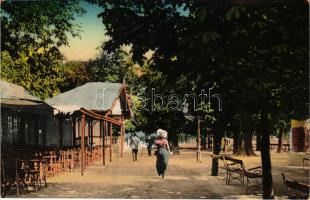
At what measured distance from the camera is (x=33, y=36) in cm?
1562

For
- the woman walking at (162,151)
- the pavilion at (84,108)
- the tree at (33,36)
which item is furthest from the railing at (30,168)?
the woman walking at (162,151)

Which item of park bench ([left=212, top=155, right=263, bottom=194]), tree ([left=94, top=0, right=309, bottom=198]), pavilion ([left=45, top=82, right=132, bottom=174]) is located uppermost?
tree ([left=94, top=0, right=309, bottom=198])

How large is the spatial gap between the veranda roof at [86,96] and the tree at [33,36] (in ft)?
5.23

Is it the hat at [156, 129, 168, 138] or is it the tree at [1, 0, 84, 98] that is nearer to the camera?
the tree at [1, 0, 84, 98]

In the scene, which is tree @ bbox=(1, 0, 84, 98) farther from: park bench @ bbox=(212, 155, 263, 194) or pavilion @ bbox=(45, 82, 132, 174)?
park bench @ bbox=(212, 155, 263, 194)

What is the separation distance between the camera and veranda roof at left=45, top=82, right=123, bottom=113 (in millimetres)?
18047

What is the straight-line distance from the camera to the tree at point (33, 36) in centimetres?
1459

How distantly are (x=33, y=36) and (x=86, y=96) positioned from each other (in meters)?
3.93

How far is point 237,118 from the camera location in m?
14.9

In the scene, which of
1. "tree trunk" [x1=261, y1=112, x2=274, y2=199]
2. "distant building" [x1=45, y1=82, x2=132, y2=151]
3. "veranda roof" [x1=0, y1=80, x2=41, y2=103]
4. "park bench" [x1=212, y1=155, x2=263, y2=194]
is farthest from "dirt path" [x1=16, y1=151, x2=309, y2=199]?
"veranda roof" [x1=0, y1=80, x2=41, y2=103]

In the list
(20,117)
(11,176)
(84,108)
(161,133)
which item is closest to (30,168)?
(11,176)

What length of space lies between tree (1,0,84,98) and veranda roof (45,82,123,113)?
5.23ft

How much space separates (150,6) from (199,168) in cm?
1207

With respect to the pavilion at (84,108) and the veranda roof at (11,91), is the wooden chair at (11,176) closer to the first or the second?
the veranda roof at (11,91)
